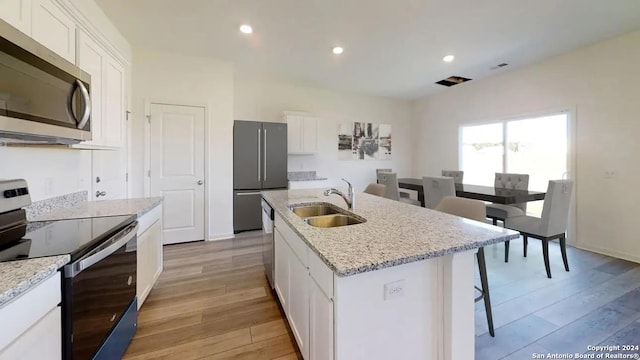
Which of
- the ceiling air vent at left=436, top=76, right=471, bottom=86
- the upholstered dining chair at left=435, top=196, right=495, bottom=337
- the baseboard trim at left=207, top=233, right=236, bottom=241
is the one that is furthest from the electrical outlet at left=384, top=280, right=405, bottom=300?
the ceiling air vent at left=436, top=76, right=471, bottom=86

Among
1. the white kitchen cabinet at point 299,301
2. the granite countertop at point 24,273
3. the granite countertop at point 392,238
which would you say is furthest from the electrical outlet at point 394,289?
the granite countertop at point 24,273

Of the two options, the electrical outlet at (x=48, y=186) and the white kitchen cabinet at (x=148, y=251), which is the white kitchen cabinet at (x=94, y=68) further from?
the white kitchen cabinet at (x=148, y=251)

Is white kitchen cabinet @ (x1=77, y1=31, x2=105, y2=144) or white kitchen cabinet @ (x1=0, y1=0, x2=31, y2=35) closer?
white kitchen cabinet @ (x1=0, y1=0, x2=31, y2=35)

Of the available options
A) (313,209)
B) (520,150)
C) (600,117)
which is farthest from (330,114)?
(600,117)

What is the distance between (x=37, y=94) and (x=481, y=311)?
10.5 feet

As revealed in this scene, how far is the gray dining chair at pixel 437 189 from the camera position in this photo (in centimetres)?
322

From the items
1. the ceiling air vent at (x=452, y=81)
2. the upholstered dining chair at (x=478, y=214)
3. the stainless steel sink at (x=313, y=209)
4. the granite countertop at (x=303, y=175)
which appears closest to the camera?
the upholstered dining chair at (x=478, y=214)

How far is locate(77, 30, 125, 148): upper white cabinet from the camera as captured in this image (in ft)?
6.34

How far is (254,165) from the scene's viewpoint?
4.27 meters

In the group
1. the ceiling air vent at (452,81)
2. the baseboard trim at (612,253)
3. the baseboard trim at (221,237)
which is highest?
the ceiling air vent at (452,81)

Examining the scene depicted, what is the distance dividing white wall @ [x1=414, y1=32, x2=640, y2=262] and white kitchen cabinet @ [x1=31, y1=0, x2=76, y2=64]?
18.3 ft

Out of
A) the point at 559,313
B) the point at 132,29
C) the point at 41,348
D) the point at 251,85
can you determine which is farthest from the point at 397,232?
the point at 251,85

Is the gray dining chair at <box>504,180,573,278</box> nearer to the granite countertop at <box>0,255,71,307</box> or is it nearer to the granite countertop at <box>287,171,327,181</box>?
the granite countertop at <box>287,171,327,181</box>

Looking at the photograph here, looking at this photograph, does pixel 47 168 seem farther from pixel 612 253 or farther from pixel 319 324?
pixel 612 253
